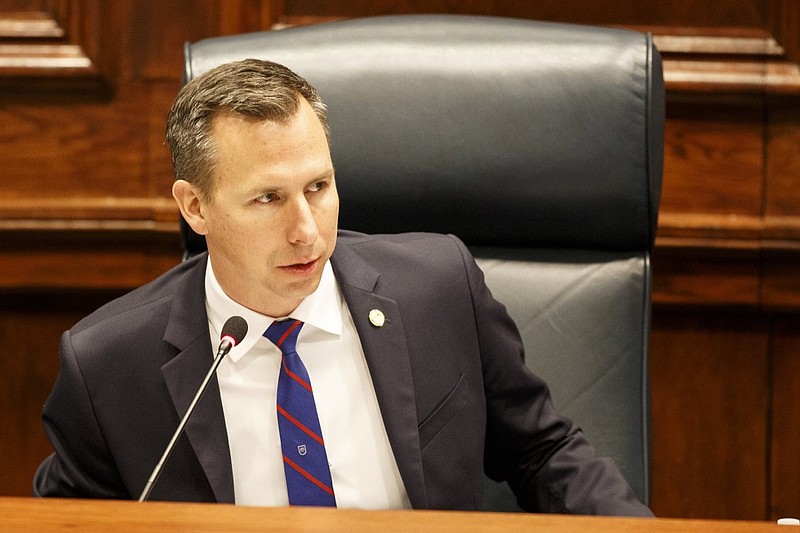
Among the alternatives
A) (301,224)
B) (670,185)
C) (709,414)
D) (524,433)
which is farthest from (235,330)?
(709,414)

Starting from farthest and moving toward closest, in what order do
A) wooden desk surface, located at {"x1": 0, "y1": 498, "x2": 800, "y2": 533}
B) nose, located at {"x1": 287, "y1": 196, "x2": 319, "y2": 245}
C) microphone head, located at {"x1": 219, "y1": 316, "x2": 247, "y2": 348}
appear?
1. nose, located at {"x1": 287, "y1": 196, "x2": 319, "y2": 245}
2. microphone head, located at {"x1": 219, "y1": 316, "x2": 247, "y2": 348}
3. wooden desk surface, located at {"x1": 0, "y1": 498, "x2": 800, "y2": 533}

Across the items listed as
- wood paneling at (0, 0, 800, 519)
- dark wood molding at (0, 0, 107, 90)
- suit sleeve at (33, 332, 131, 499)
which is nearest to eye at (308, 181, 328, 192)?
suit sleeve at (33, 332, 131, 499)

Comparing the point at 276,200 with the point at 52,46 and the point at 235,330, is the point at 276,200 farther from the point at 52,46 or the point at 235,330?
the point at 52,46

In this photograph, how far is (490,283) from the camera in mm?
1453

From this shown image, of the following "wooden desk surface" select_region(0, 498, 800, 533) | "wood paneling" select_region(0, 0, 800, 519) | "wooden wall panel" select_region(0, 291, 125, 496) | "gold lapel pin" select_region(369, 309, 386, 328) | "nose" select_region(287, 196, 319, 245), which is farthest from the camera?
Result: "wooden wall panel" select_region(0, 291, 125, 496)

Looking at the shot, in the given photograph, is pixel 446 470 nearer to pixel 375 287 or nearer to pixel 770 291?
pixel 375 287

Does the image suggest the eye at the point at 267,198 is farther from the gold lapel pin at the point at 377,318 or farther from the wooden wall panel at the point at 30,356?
the wooden wall panel at the point at 30,356

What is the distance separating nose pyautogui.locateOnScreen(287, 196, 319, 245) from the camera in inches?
47.0

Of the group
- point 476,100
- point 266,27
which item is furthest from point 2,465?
point 476,100

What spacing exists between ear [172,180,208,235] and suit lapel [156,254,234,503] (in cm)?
10

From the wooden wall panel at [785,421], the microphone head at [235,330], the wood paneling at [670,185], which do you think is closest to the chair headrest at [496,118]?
the microphone head at [235,330]

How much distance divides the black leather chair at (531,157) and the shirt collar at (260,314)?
0.49 feet

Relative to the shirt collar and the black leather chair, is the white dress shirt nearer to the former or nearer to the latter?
the shirt collar

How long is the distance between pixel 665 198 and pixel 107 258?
102 cm
